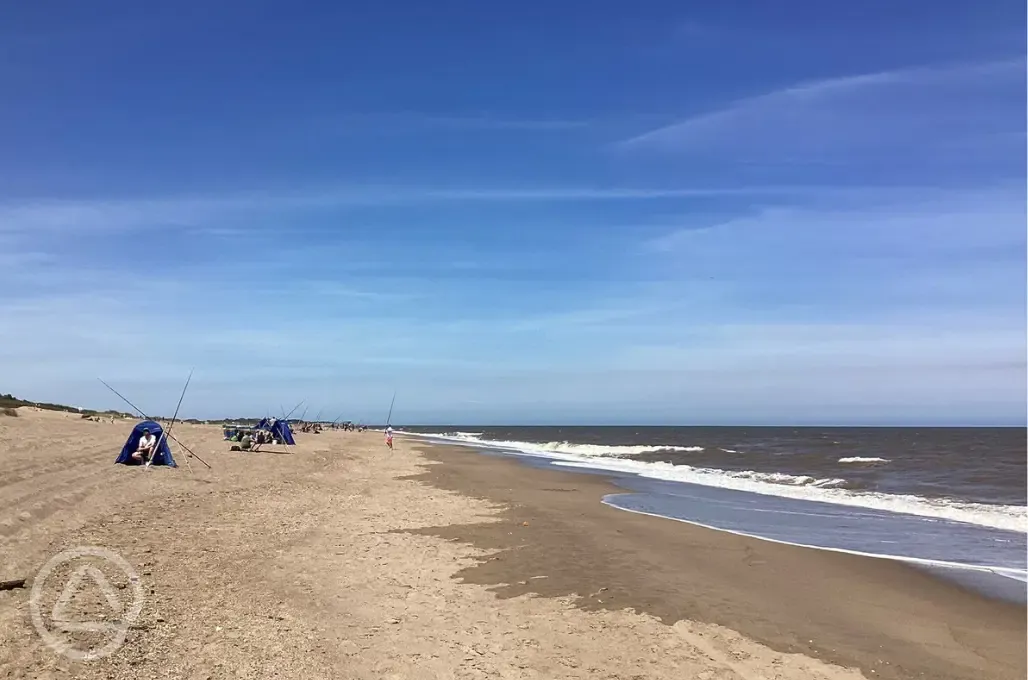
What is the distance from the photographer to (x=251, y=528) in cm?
1080

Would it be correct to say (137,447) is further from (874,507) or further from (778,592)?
(874,507)

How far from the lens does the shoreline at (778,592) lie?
6.79 metres

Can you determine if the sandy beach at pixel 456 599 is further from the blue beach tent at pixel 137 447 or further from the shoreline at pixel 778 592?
the blue beach tent at pixel 137 447

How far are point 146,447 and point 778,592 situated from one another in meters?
16.5

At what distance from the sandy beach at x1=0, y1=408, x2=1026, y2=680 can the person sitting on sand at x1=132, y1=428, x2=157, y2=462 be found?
4175 mm

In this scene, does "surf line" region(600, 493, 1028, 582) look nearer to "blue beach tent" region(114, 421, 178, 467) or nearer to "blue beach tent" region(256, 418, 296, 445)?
"blue beach tent" region(114, 421, 178, 467)

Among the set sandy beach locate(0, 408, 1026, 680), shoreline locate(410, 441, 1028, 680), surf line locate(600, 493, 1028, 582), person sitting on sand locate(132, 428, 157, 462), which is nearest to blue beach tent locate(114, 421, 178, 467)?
person sitting on sand locate(132, 428, 157, 462)

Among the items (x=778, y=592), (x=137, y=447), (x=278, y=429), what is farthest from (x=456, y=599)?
(x=278, y=429)

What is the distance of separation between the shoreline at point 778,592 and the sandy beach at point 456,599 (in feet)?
0.13

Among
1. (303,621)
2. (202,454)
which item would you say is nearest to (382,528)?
(303,621)

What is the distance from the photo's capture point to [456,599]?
7715 millimetres

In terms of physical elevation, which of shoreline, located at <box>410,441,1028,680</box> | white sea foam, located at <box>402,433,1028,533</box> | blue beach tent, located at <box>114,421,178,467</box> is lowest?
shoreline, located at <box>410,441,1028,680</box>

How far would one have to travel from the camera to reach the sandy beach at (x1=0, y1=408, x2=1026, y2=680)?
18.9 ft

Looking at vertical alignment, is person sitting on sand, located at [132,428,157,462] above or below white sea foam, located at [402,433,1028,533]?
above
